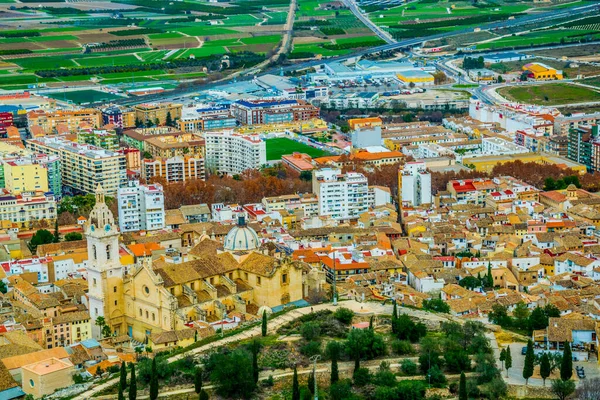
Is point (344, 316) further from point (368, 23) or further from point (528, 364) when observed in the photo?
point (368, 23)

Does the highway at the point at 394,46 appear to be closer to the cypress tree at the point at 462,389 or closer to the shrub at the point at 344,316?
the shrub at the point at 344,316

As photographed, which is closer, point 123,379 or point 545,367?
point 545,367

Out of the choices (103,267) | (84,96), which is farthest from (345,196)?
(84,96)

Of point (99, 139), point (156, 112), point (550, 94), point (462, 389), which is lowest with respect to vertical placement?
point (550, 94)

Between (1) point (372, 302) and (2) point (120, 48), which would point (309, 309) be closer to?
(1) point (372, 302)

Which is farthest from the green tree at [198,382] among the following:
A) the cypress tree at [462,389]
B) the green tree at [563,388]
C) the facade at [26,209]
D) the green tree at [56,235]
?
the facade at [26,209]

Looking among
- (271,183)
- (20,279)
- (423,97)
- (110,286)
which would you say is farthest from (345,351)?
(423,97)
